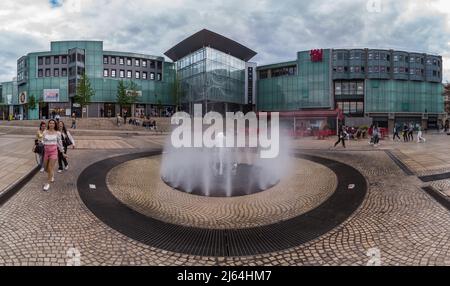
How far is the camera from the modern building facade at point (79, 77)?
2394 inches

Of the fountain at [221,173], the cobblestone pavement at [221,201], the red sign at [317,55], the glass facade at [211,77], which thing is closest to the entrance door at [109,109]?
the glass facade at [211,77]

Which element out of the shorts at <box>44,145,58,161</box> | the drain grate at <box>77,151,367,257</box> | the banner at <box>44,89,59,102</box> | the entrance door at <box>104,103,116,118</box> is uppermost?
the banner at <box>44,89,59,102</box>

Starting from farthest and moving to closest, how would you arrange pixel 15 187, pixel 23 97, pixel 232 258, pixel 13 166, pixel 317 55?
pixel 23 97
pixel 317 55
pixel 13 166
pixel 15 187
pixel 232 258

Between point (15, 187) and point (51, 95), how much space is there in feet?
212

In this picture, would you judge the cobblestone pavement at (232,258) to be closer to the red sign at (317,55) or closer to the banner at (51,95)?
the red sign at (317,55)

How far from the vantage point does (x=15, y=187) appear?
776cm

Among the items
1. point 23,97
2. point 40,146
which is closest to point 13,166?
point 40,146

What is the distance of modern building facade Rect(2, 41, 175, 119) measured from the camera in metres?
60.8

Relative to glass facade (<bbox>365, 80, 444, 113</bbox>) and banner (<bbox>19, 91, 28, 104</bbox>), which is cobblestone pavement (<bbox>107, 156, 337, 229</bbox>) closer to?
glass facade (<bbox>365, 80, 444, 113</bbox>)

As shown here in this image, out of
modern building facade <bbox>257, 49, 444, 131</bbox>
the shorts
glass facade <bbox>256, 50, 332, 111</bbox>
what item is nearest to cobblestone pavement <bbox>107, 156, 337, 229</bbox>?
the shorts

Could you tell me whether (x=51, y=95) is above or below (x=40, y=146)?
above

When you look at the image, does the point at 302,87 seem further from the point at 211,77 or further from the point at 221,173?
the point at 221,173

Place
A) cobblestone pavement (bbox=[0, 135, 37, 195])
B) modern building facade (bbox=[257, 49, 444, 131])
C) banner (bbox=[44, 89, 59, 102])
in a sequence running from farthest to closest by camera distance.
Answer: banner (bbox=[44, 89, 59, 102])
modern building facade (bbox=[257, 49, 444, 131])
cobblestone pavement (bbox=[0, 135, 37, 195])

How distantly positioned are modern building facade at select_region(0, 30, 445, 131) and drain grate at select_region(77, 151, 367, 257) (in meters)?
50.9
